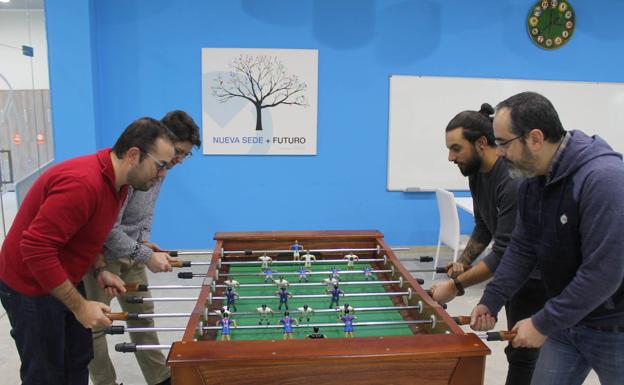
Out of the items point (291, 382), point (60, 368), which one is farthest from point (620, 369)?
point (60, 368)

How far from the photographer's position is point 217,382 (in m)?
1.33

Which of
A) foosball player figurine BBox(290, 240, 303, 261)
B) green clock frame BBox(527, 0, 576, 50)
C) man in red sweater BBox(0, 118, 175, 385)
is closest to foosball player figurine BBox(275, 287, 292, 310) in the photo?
foosball player figurine BBox(290, 240, 303, 261)

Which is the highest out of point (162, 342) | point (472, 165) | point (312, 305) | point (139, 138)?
point (139, 138)

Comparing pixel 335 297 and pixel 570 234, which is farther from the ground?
pixel 570 234

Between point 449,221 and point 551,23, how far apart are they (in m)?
2.35

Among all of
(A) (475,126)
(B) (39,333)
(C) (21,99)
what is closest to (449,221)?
(A) (475,126)

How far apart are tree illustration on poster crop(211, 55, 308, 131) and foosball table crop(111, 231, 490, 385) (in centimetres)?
230

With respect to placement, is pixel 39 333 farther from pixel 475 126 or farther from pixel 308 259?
pixel 475 126

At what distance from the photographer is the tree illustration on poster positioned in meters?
4.52

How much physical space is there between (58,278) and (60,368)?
502 millimetres

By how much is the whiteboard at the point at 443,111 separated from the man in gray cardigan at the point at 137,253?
284 centimetres

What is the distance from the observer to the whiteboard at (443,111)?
475 centimetres

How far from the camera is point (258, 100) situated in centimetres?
460

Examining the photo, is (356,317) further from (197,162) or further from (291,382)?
(197,162)
